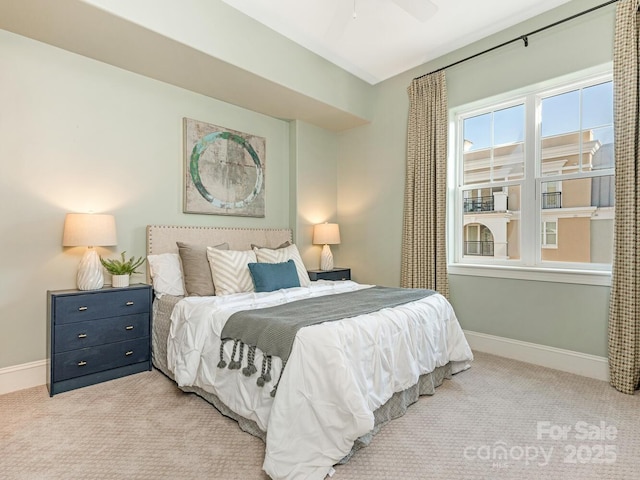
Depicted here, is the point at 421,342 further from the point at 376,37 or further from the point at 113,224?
the point at 376,37

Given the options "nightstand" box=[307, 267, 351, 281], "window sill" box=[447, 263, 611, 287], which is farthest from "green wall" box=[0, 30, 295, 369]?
"window sill" box=[447, 263, 611, 287]

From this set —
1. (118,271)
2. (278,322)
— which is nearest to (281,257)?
(118,271)

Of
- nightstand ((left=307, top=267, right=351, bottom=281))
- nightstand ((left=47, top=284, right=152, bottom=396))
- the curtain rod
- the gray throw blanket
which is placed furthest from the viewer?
nightstand ((left=307, top=267, right=351, bottom=281))

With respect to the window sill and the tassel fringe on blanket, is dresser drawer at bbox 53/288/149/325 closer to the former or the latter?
the tassel fringe on blanket

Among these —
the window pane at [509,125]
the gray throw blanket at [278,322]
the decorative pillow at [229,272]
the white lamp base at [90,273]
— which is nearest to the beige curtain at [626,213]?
the window pane at [509,125]

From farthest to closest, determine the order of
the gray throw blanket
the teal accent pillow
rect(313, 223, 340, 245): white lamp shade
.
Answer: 1. rect(313, 223, 340, 245): white lamp shade
2. the teal accent pillow
3. the gray throw blanket

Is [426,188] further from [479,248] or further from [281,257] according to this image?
[281,257]

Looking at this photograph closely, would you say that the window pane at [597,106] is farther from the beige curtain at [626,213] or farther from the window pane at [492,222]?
the window pane at [492,222]

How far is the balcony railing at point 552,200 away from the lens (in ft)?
10.1

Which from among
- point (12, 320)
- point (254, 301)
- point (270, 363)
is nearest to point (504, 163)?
point (254, 301)

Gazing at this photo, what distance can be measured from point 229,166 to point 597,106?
342 cm

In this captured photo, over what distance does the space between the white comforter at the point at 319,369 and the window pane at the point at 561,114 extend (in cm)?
192

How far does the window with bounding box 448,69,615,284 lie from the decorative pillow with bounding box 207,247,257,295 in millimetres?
2160

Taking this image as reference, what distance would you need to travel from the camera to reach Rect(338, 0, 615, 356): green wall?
279cm
